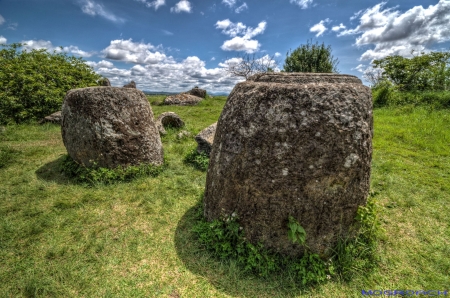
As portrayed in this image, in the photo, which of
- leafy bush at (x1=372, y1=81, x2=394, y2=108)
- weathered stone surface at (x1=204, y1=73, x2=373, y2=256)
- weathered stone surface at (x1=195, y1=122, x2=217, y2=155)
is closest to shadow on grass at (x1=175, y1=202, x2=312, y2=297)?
weathered stone surface at (x1=204, y1=73, x2=373, y2=256)

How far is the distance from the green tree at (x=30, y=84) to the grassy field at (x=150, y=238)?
230 inches

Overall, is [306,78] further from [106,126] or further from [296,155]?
[106,126]

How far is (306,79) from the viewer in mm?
3207

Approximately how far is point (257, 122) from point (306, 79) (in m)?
0.94

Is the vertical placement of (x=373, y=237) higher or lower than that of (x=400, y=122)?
lower

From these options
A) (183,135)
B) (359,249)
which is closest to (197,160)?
(183,135)

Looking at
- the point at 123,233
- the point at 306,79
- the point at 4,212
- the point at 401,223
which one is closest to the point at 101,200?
the point at 123,233

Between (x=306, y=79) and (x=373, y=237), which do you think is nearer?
(x=306, y=79)

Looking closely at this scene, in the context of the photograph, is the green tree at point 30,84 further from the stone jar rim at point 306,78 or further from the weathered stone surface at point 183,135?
the stone jar rim at point 306,78

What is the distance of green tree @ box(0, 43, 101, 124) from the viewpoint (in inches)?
437

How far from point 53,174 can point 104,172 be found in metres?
1.62

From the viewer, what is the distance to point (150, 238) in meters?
3.85

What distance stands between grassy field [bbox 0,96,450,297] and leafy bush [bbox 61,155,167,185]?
19cm

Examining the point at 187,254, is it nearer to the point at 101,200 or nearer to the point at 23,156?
the point at 101,200
